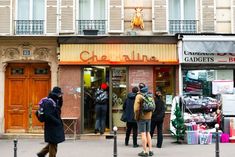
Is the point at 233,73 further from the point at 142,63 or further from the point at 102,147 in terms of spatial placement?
the point at 102,147

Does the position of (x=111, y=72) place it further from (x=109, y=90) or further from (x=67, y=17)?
(x=67, y=17)

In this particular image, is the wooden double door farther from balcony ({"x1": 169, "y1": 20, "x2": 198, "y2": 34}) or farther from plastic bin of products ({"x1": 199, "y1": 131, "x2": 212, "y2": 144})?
plastic bin of products ({"x1": 199, "y1": 131, "x2": 212, "y2": 144})

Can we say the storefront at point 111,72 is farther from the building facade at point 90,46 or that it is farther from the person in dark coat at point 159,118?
the person in dark coat at point 159,118

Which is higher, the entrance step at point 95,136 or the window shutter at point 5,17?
the window shutter at point 5,17

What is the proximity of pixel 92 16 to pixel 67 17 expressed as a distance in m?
0.95

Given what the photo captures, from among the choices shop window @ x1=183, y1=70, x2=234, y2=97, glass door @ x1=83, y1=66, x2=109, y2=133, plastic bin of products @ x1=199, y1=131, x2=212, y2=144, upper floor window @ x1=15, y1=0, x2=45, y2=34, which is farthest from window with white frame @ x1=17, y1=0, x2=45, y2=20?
plastic bin of products @ x1=199, y1=131, x2=212, y2=144

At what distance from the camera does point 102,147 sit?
1425cm

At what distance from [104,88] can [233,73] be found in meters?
4.78

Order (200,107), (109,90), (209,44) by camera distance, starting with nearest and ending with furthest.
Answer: (209,44), (200,107), (109,90)

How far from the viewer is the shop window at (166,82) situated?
56.3 feet

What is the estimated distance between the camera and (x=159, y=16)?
1711 centimetres

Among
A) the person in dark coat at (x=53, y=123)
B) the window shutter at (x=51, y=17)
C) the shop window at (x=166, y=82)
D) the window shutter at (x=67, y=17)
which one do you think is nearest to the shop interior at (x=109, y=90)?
the shop window at (x=166, y=82)

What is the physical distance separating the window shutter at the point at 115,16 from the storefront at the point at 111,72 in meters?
0.47

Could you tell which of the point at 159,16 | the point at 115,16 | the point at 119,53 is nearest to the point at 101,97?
the point at 119,53
